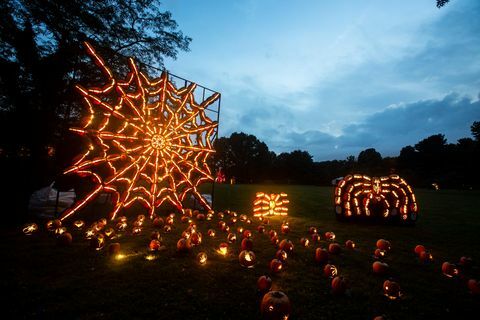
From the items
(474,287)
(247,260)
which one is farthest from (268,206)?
(474,287)

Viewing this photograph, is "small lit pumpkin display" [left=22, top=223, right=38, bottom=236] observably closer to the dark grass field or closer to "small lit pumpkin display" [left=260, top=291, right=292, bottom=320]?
the dark grass field

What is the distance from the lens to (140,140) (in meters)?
9.23

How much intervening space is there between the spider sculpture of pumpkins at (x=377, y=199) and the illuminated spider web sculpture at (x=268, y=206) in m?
2.78

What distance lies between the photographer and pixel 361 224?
405 inches

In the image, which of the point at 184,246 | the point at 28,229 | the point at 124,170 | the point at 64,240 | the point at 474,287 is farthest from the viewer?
the point at 124,170

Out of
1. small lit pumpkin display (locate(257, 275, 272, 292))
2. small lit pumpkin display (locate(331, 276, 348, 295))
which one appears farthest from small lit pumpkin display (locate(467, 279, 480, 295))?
small lit pumpkin display (locate(257, 275, 272, 292))

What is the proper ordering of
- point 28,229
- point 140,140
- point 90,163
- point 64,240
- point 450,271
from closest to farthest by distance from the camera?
point 450,271 < point 64,240 < point 28,229 < point 90,163 < point 140,140

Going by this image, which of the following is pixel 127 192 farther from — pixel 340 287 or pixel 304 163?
pixel 304 163

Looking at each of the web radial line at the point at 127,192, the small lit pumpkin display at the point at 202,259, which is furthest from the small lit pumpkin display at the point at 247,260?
the web radial line at the point at 127,192

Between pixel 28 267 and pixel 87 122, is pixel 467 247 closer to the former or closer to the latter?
pixel 28 267

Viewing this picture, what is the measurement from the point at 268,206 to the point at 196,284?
8.36m

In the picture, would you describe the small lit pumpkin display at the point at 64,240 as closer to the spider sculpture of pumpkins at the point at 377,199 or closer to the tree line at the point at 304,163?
the spider sculpture of pumpkins at the point at 377,199

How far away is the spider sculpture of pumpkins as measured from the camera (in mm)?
10078

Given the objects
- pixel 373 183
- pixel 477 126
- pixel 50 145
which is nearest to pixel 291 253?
pixel 373 183
